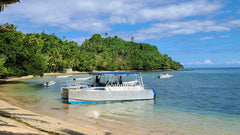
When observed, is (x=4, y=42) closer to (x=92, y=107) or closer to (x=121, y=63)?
(x=92, y=107)

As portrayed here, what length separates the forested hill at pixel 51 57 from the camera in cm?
3544

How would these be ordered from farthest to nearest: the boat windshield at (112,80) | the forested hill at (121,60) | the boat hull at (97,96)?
the forested hill at (121,60) → the boat windshield at (112,80) → the boat hull at (97,96)

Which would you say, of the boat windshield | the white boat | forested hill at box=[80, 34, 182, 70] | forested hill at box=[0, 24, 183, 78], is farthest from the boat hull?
forested hill at box=[80, 34, 182, 70]

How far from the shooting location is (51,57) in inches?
3573

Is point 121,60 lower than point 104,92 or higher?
higher

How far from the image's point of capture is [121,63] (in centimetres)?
13850

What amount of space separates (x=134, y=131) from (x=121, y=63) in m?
127

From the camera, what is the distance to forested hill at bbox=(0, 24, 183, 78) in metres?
35.4

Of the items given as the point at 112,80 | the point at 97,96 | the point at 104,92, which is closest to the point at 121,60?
the point at 112,80

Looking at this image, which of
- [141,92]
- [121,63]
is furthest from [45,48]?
[141,92]

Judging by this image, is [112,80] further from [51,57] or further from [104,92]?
[51,57]

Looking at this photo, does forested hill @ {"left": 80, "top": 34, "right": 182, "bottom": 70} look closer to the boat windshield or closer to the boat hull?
the boat windshield

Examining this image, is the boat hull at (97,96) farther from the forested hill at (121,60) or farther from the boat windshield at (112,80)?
the forested hill at (121,60)

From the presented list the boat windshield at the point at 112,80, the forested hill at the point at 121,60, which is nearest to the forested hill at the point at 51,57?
the forested hill at the point at 121,60
